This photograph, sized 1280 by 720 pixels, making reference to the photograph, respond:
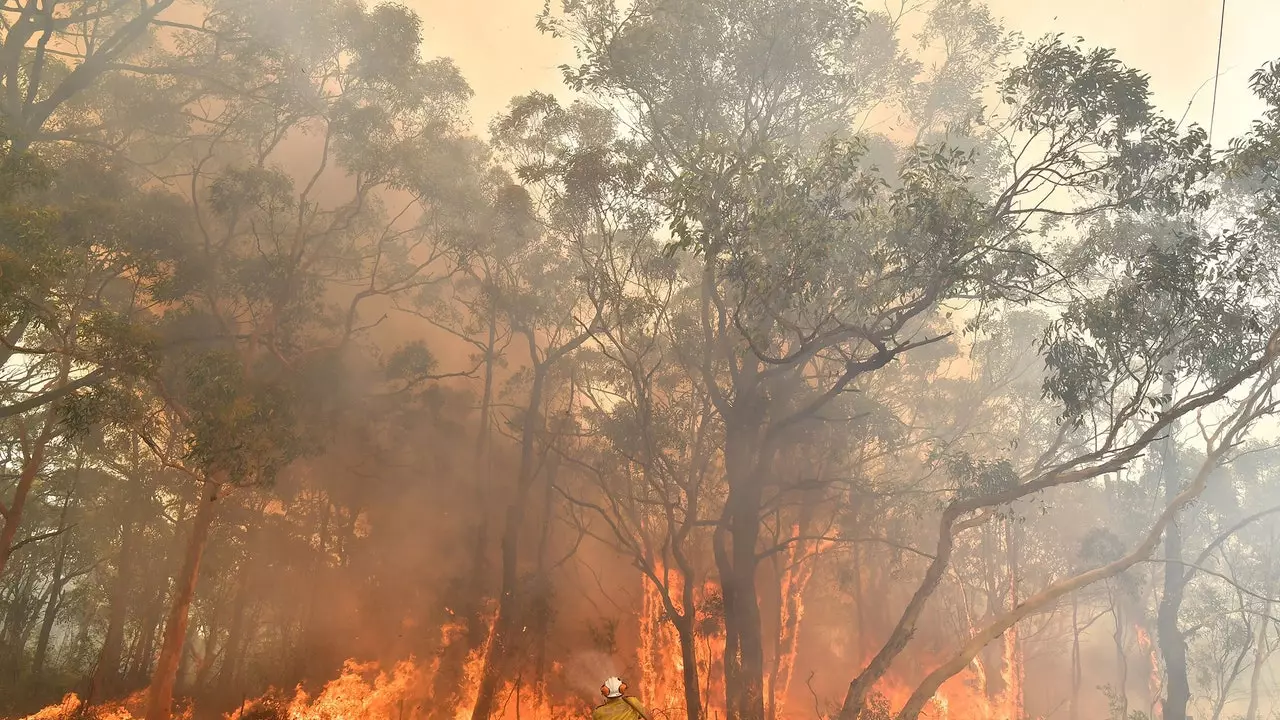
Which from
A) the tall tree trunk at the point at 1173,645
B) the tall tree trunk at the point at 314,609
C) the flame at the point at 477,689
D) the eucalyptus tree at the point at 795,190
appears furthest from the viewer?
the tall tree trunk at the point at 314,609

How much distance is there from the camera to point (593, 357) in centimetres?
2109

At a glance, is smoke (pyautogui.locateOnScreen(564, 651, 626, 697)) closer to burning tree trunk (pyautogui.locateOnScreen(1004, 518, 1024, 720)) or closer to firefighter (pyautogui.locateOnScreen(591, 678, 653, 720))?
burning tree trunk (pyautogui.locateOnScreen(1004, 518, 1024, 720))

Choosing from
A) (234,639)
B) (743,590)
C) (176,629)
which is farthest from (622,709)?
(234,639)

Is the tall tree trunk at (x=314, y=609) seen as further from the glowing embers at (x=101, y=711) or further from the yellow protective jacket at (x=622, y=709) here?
the yellow protective jacket at (x=622, y=709)

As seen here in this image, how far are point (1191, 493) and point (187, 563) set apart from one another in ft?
61.1

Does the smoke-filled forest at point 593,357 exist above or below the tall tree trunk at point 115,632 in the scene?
above

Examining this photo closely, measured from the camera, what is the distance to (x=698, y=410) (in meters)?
→ 18.7

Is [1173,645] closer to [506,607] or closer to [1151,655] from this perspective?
[1151,655]

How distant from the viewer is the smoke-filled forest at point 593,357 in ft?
32.9

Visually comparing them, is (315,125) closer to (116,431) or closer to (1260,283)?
(116,431)

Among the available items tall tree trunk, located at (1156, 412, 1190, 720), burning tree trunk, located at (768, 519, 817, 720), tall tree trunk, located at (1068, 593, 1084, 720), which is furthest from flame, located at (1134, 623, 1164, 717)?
burning tree trunk, located at (768, 519, 817, 720)

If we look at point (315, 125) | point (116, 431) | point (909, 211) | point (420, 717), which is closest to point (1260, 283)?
point (909, 211)

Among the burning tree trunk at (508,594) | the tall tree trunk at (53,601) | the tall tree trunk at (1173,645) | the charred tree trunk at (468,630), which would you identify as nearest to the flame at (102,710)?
the tall tree trunk at (53,601)

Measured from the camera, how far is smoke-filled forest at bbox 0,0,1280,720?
10.0 metres
